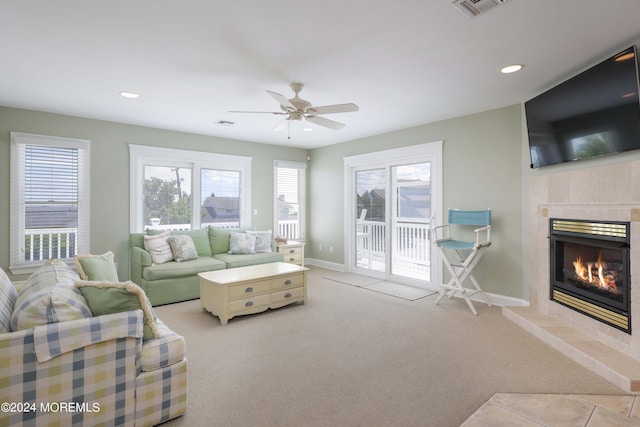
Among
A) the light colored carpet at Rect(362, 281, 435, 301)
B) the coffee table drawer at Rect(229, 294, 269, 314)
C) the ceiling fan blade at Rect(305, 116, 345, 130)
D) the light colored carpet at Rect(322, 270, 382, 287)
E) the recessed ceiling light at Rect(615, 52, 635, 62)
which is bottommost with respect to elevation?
the light colored carpet at Rect(362, 281, 435, 301)

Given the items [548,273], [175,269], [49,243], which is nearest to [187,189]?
[175,269]

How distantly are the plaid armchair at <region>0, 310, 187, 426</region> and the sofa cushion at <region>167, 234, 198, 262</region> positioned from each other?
288 centimetres

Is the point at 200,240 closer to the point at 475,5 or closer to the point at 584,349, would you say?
the point at 475,5

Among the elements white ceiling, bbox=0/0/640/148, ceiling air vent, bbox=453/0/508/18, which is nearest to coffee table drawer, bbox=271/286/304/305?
white ceiling, bbox=0/0/640/148

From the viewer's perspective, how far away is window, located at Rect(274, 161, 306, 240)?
6508 millimetres

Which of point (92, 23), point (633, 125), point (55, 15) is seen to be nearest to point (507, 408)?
point (633, 125)

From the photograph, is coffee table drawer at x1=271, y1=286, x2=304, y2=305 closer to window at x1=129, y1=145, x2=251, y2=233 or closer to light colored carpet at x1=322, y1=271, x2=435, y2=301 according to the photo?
light colored carpet at x1=322, y1=271, x2=435, y2=301

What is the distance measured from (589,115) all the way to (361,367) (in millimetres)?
2885

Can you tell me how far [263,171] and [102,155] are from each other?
2619 mm

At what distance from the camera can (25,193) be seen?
13.4ft

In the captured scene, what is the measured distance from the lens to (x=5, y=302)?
1808 mm

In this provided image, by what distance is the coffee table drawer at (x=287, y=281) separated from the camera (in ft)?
12.7

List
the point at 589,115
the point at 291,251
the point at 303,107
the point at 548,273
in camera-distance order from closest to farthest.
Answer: the point at 589,115 → the point at 303,107 → the point at 548,273 → the point at 291,251

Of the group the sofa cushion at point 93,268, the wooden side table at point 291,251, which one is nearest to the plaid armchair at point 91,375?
the sofa cushion at point 93,268
